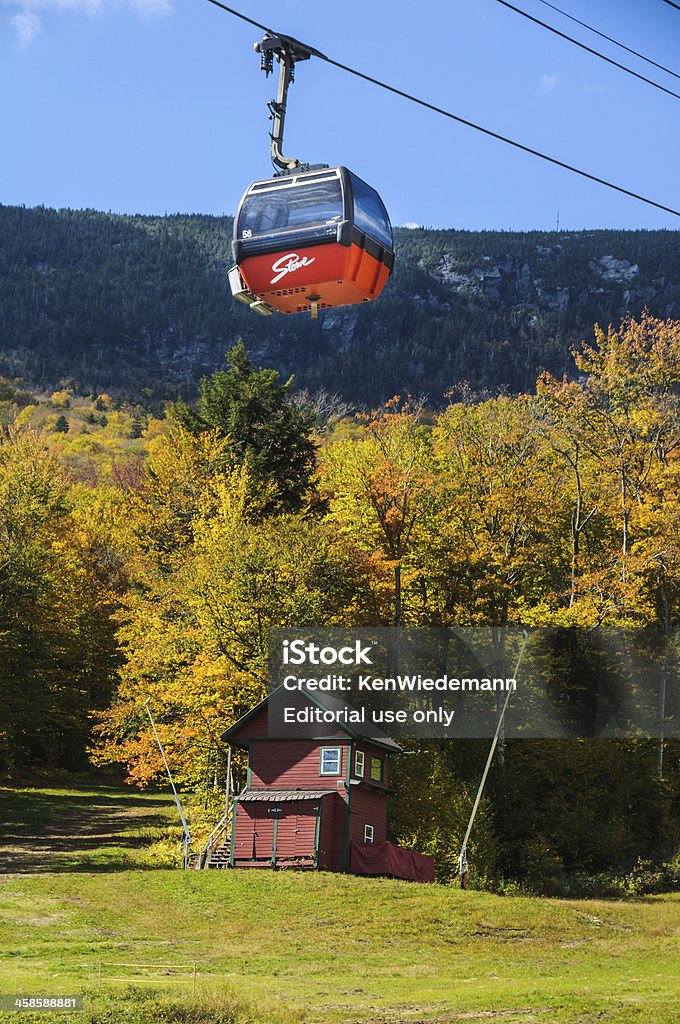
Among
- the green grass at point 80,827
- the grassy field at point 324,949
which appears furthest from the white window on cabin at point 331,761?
the green grass at point 80,827

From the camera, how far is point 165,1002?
884 inches

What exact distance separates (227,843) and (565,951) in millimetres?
17787

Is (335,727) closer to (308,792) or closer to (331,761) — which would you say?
(331,761)

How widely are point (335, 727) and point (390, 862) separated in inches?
223

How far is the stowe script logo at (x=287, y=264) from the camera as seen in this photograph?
1783cm

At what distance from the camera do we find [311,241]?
695 inches

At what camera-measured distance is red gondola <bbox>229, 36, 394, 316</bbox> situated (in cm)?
1755

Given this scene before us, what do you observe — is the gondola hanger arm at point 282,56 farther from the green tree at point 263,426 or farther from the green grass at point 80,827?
the green tree at point 263,426

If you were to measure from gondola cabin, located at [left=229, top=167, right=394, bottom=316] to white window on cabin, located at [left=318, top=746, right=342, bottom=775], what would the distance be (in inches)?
1252

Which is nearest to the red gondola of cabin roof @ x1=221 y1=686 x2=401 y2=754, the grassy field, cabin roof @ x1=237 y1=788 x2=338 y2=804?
the grassy field

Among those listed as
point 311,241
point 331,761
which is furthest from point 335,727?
point 311,241

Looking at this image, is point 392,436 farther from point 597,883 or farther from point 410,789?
point 597,883

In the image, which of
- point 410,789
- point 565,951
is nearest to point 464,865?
point 410,789
